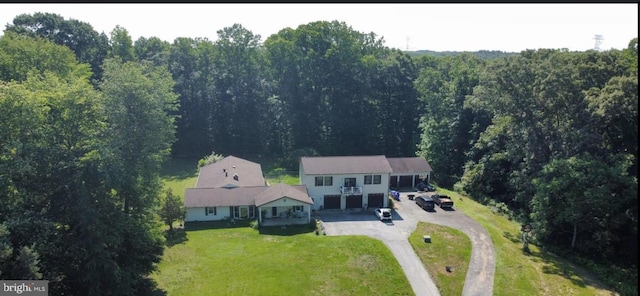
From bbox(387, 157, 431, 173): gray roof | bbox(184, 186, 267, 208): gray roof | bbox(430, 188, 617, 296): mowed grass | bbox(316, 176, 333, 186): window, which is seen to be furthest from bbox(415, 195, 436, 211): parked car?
bbox(184, 186, 267, 208): gray roof

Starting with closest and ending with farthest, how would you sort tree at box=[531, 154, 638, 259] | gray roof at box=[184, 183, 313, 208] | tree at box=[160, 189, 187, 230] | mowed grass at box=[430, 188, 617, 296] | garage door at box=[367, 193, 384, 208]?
mowed grass at box=[430, 188, 617, 296] < tree at box=[531, 154, 638, 259] < tree at box=[160, 189, 187, 230] < gray roof at box=[184, 183, 313, 208] < garage door at box=[367, 193, 384, 208]

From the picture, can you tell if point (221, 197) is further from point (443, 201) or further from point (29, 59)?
point (29, 59)

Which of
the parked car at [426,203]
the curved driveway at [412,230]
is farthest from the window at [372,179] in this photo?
the parked car at [426,203]

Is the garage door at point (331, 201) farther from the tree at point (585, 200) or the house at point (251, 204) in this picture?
the tree at point (585, 200)

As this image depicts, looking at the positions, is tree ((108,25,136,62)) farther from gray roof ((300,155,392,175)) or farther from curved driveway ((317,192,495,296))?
curved driveway ((317,192,495,296))

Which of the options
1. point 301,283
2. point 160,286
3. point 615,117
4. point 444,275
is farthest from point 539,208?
point 160,286

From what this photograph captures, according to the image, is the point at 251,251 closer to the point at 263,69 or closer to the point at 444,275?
the point at 444,275

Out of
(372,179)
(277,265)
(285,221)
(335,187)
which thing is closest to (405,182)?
(372,179)
